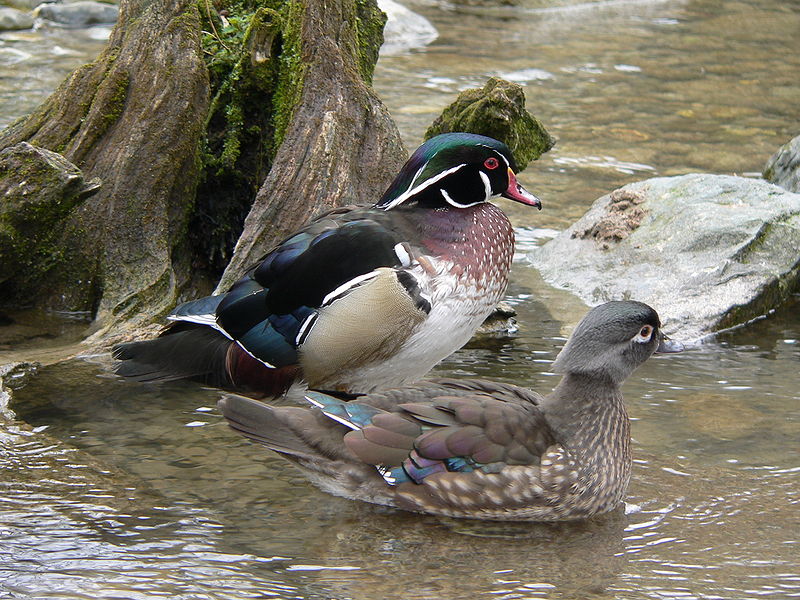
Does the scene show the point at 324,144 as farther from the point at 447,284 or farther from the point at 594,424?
the point at 594,424

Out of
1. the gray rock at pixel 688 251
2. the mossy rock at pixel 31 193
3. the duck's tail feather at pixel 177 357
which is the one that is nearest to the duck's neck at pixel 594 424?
the duck's tail feather at pixel 177 357

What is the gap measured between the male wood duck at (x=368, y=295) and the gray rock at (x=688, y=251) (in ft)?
5.55

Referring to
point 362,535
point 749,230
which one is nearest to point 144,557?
point 362,535

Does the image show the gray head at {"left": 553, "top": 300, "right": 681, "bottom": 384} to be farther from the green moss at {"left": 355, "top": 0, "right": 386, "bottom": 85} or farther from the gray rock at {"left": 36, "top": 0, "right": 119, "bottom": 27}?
the gray rock at {"left": 36, "top": 0, "right": 119, "bottom": 27}

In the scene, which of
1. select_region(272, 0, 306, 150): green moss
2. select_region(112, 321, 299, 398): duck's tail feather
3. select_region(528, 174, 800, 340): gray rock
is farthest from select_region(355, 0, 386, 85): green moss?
select_region(112, 321, 299, 398): duck's tail feather

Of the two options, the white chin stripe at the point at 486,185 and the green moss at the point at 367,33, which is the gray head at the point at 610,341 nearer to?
the white chin stripe at the point at 486,185

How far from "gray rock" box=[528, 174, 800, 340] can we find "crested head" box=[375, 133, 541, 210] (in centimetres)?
172

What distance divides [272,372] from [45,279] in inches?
73.4

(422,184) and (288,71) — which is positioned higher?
(288,71)

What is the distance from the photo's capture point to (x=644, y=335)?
14.3 feet

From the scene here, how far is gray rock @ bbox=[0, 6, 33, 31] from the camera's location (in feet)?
43.6

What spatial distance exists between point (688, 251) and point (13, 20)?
9.41 metres

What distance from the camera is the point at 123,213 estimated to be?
6.14m

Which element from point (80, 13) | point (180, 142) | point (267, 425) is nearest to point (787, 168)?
point (180, 142)
